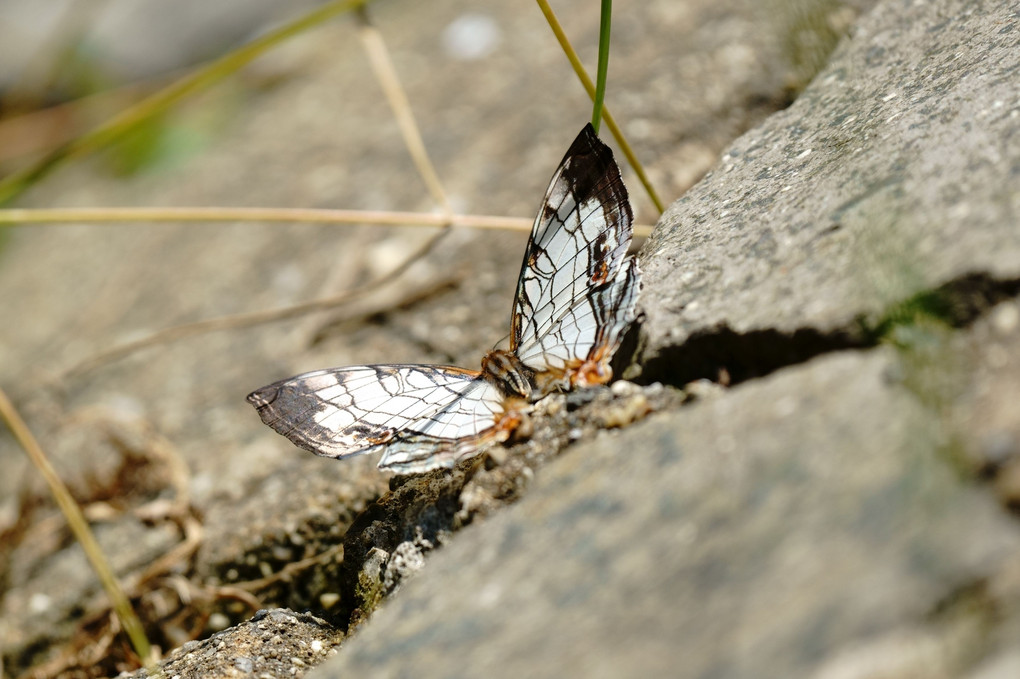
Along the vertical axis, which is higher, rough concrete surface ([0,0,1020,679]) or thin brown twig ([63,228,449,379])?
thin brown twig ([63,228,449,379])

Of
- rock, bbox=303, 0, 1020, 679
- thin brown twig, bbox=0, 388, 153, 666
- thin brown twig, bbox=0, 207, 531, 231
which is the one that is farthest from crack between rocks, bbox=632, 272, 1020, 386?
thin brown twig, bbox=0, 388, 153, 666

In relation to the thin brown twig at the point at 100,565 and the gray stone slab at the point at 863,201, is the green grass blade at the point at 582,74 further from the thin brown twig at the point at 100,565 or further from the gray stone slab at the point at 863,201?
the thin brown twig at the point at 100,565

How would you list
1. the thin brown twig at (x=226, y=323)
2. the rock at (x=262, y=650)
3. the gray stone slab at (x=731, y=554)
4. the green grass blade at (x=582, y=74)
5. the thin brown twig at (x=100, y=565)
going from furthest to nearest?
the thin brown twig at (x=226, y=323), the thin brown twig at (x=100, y=565), the green grass blade at (x=582, y=74), the rock at (x=262, y=650), the gray stone slab at (x=731, y=554)

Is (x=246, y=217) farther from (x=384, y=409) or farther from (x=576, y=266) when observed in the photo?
(x=576, y=266)

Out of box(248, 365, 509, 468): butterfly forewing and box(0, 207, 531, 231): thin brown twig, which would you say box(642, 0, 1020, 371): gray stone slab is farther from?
box(0, 207, 531, 231): thin brown twig

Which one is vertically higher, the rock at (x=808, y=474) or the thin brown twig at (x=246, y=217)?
the thin brown twig at (x=246, y=217)

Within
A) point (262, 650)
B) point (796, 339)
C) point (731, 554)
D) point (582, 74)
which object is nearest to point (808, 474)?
point (731, 554)

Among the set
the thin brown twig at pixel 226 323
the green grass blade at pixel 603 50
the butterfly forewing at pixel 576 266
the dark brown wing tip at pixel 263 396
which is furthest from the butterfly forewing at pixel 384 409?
the thin brown twig at pixel 226 323
